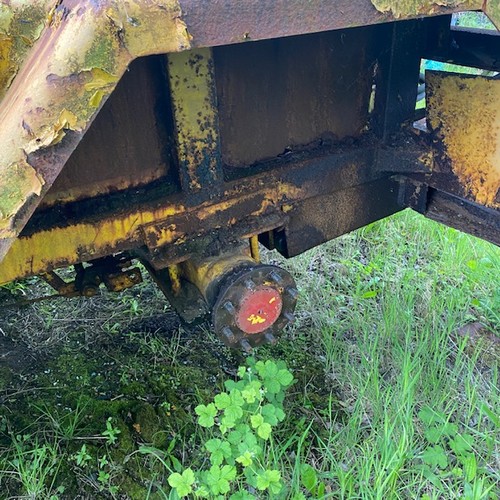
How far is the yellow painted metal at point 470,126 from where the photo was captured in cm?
169

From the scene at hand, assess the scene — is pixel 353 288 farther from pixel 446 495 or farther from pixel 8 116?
pixel 8 116

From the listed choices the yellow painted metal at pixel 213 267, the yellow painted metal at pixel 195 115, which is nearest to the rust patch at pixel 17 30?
the yellow painted metal at pixel 195 115

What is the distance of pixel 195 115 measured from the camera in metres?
1.49

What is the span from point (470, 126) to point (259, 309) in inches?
34.5

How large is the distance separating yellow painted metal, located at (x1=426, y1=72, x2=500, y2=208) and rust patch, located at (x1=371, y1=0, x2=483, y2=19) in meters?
0.57

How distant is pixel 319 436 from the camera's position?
6.98ft

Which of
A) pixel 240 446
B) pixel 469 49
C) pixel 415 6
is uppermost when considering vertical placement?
pixel 415 6

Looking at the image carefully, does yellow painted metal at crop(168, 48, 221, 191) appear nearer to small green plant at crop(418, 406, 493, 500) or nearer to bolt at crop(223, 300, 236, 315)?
bolt at crop(223, 300, 236, 315)

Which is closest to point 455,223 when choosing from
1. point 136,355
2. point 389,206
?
point 389,206

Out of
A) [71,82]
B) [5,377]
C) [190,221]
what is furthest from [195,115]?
[5,377]

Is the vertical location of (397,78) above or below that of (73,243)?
above

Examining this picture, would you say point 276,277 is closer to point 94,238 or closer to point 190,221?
point 190,221

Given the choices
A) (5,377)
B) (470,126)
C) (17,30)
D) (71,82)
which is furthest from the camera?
(5,377)

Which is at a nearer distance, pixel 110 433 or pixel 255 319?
pixel 255 319
